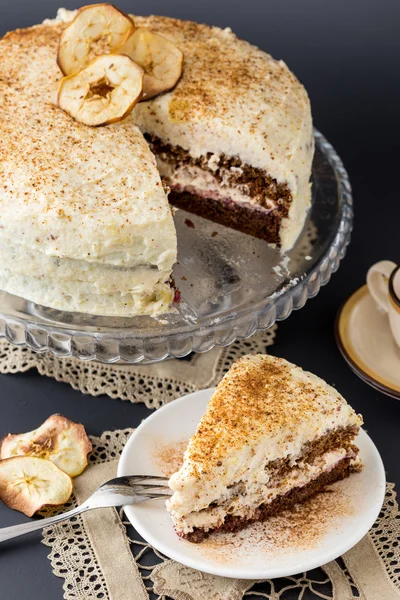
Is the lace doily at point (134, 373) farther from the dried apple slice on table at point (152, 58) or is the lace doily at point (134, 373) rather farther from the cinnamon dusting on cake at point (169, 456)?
the dried apple slice on table at point (152, 58)

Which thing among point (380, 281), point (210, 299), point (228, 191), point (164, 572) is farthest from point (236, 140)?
point (164, 572)

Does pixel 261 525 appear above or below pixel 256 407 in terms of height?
below

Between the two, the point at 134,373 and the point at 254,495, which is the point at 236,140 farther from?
the point at 254,495

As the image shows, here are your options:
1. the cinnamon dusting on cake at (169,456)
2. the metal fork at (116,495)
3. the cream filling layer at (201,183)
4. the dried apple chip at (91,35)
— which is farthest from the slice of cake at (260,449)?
the dried apple chip at (91,35)

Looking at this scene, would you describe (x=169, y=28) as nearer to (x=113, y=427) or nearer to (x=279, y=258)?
(x=279, y=258)

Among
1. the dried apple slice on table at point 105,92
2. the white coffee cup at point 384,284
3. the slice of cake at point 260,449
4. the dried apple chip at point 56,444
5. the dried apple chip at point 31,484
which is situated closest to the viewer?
the slice of cake at point 260,449

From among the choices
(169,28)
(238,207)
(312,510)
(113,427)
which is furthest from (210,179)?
(312,510)
